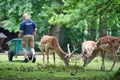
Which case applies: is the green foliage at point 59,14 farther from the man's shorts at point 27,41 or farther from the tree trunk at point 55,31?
the man's shorts at point 27,41

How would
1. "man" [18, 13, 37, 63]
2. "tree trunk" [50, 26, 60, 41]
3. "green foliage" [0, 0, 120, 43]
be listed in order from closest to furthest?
"man" [18, 13, 37, 63] → "green foliage" [0, 0, 120, 43] → "tree trunk" [50, 26, 60, 41]

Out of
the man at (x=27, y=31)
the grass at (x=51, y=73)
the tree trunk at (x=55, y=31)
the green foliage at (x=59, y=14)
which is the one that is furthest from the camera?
the tree trunk at (x=55, y=31)

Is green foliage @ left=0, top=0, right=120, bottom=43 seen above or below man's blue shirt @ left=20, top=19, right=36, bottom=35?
above

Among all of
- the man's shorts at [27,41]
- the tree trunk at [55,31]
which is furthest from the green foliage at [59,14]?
the man's shorts at [27,41]

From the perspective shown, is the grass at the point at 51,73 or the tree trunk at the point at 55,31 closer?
the grass at the point at 51,73

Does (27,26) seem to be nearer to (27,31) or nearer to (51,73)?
(27,31)

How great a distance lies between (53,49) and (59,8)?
406cm

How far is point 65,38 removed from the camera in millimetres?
37594

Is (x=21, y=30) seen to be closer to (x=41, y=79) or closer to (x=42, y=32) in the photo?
(x=41, y=79)

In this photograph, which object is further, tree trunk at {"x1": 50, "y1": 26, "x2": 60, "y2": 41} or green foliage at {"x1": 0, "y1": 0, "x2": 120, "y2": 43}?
tree trunk at {"x1": 50, "y1": 26, "x2": 60, "y2": 41}

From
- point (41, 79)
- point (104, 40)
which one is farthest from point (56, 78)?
point (104, 40)

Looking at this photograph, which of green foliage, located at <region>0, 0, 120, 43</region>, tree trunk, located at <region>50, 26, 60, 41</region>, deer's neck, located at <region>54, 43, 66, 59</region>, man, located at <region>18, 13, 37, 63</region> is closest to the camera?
deer's neck, located at <region>54, 43, 66, 59</region>

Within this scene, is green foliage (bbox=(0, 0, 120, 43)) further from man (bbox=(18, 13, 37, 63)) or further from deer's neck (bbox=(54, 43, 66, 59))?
deer's neck (bbox=(54, 43, 66, 59))

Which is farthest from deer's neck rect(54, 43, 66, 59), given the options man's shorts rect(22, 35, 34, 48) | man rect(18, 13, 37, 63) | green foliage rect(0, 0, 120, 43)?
green foliage rect(0, 0, 120, 43)
